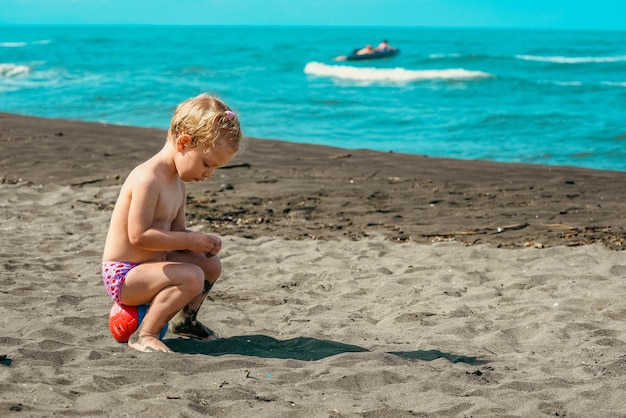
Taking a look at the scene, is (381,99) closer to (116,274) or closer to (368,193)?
(368,193)

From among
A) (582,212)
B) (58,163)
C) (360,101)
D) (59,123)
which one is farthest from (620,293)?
(360,101)

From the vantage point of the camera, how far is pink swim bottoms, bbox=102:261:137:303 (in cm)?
400

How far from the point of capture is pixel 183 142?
390 cm

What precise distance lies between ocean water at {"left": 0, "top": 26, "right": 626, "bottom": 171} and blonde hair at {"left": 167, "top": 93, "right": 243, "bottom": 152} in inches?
84.4

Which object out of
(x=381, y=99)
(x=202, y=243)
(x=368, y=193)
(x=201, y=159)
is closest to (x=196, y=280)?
(x=202, y=243)

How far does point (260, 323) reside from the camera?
15.5 ft

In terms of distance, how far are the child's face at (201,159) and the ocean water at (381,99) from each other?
2.13 meters

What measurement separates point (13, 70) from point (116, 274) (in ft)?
107

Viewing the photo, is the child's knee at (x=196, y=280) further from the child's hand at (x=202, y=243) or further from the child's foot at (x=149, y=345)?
the child's foot at (x=149, y=345)

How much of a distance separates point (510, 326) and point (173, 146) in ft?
7.07

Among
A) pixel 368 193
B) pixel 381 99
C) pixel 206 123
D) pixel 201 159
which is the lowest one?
pixel 381 99

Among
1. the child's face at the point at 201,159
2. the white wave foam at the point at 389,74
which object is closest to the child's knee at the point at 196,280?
the child's face at the point at 201,159

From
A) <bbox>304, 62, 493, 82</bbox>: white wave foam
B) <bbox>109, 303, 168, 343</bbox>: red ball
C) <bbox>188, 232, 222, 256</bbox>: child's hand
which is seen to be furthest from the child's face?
<bbox>304, 62, 493, 82</bbox>: white wave foam

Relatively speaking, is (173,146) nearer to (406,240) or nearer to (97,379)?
(97,379)
